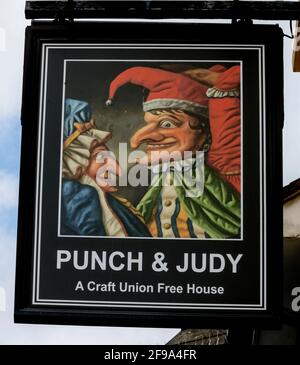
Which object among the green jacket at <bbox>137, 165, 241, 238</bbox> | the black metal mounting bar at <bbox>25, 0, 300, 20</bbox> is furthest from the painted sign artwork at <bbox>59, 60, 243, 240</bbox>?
the black metal mounting bar at <bbox>25, 0, 300, 20</bbox>

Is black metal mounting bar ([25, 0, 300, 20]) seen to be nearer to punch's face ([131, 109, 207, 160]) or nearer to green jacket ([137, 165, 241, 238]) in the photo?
punch's face ([131, 109, 207, 160])

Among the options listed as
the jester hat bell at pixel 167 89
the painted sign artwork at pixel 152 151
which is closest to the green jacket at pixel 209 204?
the painted sign artwork at pixel 152 151

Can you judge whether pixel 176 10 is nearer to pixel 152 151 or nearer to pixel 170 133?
pixel 170 133

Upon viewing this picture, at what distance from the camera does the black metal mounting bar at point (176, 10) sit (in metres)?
5.55

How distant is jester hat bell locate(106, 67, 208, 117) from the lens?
5457 mm

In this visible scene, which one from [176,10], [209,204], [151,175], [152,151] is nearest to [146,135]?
[152,151]

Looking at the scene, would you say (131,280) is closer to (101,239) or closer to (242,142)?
(101,239)

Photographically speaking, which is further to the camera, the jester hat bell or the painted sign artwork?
the jester hat bell

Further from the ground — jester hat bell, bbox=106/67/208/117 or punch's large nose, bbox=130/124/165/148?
jester hat bell, bbox=106/67/208/117

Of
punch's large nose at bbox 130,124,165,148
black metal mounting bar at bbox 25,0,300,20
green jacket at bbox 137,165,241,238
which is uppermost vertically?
black metal mounting bar at bbox 25,0,300,20

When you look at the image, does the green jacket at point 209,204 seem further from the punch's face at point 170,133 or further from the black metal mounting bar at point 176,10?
the black metal mounting bar at point 176,10
